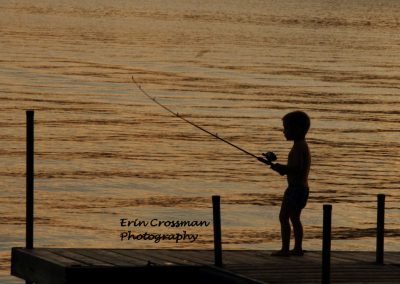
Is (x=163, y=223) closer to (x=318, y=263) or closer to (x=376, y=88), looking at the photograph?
(x=318, y=263)

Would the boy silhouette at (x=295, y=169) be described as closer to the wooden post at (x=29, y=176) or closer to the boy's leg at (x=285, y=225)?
the boy's leg at (x=285, y=225)

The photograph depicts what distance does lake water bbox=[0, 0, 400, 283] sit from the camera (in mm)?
22328

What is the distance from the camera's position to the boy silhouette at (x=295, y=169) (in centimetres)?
1367

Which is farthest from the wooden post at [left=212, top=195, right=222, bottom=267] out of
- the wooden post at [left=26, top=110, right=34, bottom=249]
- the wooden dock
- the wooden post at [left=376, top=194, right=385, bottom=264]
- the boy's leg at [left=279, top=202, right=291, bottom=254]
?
the wooden post at [left=26, top=110, right=34, bottom=249]

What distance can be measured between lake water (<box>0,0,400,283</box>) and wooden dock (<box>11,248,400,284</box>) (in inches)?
163

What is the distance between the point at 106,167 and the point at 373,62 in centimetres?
3808

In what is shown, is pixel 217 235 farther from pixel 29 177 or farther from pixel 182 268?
pixel 29 177

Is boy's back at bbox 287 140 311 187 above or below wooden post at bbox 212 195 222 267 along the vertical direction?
above

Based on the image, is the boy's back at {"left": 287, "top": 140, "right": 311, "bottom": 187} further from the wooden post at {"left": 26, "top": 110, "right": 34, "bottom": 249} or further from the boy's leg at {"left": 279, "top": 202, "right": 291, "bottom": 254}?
the wooden post at {"left": 26, "top": 110, "right": 34, "bottom": 249}

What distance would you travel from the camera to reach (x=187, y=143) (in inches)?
1280

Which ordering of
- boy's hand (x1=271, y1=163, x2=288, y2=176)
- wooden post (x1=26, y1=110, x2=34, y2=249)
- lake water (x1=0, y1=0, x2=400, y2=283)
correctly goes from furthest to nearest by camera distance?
lake water (x1=0, y1=0, x2=400, y2=283) → wooden post (x1=26, y1=110, x2=34, y2=249) → boy's hand (x1=271, y1=163, x2=288, y2=176)

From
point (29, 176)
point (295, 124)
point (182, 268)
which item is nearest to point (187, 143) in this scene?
point (29, 176)

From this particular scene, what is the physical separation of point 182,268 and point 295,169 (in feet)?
4.54

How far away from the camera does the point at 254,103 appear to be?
41.2 metres
